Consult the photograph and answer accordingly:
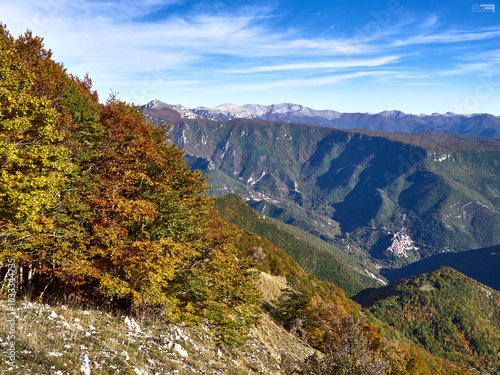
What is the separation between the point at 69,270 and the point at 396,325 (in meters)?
230

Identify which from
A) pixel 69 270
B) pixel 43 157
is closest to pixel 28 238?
pixel 69 270

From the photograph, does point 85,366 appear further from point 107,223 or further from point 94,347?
point 107,223

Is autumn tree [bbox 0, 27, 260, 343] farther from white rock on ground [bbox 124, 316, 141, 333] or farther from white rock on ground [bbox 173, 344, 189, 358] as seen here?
white rock on ground [bbox 173, 344, 189, 358]

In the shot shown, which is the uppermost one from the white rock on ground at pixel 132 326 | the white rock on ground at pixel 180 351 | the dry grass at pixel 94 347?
the dry grass at pixel 94 347

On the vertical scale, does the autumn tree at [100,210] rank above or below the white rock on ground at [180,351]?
above

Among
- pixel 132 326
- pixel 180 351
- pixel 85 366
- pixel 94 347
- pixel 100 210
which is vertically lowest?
pixel 180 351

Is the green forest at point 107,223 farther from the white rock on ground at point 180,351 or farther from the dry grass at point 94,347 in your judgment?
the white rock on ground at point 180,351

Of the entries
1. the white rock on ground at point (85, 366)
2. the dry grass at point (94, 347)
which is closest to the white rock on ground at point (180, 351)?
the dry grass at point (94, 347)

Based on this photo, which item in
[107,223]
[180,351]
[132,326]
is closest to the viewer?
[180,351]

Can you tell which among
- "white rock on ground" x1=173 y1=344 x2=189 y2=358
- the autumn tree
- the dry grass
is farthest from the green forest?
"white rock on ground" x1=173 y1=344 x2=189 y2=358

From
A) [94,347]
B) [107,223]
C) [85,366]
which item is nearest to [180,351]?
[94,347]

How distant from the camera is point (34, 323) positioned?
1359 centimetres

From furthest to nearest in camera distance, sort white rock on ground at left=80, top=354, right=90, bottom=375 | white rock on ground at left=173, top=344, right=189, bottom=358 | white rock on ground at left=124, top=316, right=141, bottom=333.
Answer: white rock on ground at left=124, top=316, right=141, bottom=333 → white rock on ground at left=173, top=344, right=189, bottom=358 → white rock on ground at left=80, top=354, right=90, bottom=375

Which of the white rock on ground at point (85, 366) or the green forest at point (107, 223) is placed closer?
the white rock on ground at point (85, 366)
